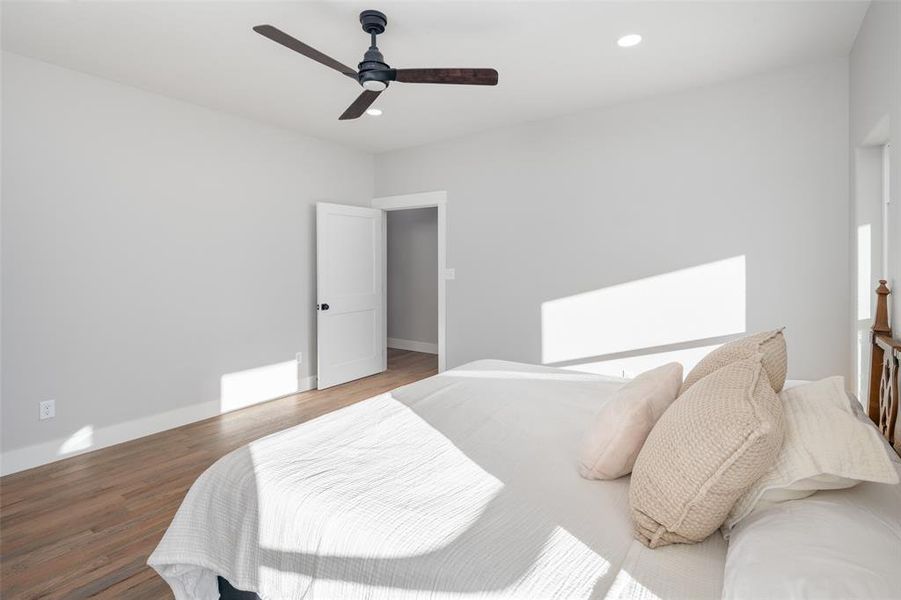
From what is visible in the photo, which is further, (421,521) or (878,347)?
(878,347)

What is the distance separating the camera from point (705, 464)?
98 cm

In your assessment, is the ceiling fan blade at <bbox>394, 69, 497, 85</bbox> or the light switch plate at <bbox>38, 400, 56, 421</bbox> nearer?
the ceiling fan blade at <bbox>394, 69, 497, 85</bbox>

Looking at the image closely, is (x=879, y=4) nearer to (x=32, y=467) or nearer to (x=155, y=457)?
A: (x=155, y=457)

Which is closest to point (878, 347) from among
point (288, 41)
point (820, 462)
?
point (820, 462)

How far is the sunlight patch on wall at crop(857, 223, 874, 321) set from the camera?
8.70ft

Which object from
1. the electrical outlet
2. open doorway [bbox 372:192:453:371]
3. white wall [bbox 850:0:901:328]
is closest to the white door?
open doorway [bbox 372:192:453:371]

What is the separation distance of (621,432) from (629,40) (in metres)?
2.39

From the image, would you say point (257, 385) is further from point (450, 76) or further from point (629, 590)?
point (629, 590)

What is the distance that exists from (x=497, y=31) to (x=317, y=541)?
8.61 feet

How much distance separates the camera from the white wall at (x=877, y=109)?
1900mm

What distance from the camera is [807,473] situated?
0.97m

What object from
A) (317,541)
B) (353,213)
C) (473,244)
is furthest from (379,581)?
(353,213)

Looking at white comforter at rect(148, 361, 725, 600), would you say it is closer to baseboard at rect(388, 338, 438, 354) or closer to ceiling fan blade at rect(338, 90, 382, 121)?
ceiling fan blade at rect(338, 90, 382, 121)

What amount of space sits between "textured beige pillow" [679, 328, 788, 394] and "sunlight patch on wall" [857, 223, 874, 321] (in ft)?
5.78
